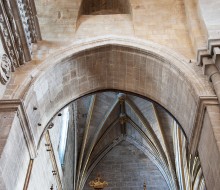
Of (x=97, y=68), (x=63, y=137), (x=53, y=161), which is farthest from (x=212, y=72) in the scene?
(x=63, y=137)

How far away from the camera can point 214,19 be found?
22.4ft

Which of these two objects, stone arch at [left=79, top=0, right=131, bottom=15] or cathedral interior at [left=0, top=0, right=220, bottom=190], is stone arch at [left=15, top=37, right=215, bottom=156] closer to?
cathedral interior at [left=0, top=0, right=220, bottom=190]

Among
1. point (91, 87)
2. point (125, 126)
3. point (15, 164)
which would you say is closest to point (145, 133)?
point (125, 126)

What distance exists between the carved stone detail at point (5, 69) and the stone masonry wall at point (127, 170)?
8.76 meters

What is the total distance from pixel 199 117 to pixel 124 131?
9.15 metres

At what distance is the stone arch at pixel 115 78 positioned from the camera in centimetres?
653

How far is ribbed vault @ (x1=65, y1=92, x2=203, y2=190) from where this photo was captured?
13.8 metres

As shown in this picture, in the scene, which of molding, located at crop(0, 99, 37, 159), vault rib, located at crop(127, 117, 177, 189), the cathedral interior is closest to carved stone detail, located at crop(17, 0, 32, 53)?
the cathedral interior

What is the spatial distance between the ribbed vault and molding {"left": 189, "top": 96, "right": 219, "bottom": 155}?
6.93m

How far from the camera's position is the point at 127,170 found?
47.5 feet

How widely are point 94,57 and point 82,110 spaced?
6941mm

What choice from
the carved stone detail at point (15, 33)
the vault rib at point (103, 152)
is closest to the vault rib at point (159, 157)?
the vault rib at point (103, 152)

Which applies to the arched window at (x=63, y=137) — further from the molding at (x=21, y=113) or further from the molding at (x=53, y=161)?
the molding at (x=21, y=113)

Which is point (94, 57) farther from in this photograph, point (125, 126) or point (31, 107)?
point (125, 126)
